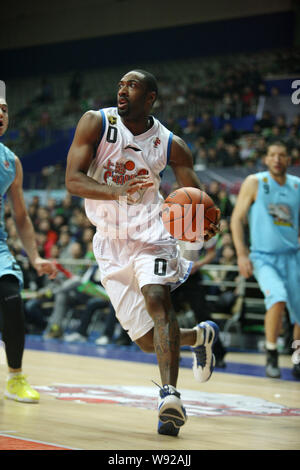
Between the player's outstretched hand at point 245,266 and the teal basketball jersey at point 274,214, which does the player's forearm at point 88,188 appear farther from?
the teal basketball jersey at point 274,214

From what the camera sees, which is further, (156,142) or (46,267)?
(46,267)

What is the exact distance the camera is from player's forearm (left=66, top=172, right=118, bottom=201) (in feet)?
12.6

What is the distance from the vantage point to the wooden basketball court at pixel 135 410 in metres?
3.25

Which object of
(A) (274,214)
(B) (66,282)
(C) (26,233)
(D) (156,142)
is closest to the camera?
(D) (156,142)

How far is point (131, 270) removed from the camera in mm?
4168

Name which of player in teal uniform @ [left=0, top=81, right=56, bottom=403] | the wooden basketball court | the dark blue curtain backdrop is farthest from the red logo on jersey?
the dark blue curtain backdrop

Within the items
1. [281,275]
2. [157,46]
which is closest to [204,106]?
[157,46]

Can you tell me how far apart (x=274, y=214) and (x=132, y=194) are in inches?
130

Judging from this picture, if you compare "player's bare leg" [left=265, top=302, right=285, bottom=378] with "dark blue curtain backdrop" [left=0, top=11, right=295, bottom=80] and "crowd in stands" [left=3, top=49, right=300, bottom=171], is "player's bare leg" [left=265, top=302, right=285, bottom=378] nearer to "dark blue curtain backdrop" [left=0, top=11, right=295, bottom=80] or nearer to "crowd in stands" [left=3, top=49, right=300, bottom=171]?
"crowd in stands" [left=3, top=49, right=300, bottom=171]

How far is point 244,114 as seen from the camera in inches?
749

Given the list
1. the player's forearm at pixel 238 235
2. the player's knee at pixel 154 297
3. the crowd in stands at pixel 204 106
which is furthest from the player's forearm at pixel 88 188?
the crowd in stands at pixel 204 106

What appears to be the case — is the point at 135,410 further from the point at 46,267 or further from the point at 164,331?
the point at 46,267
